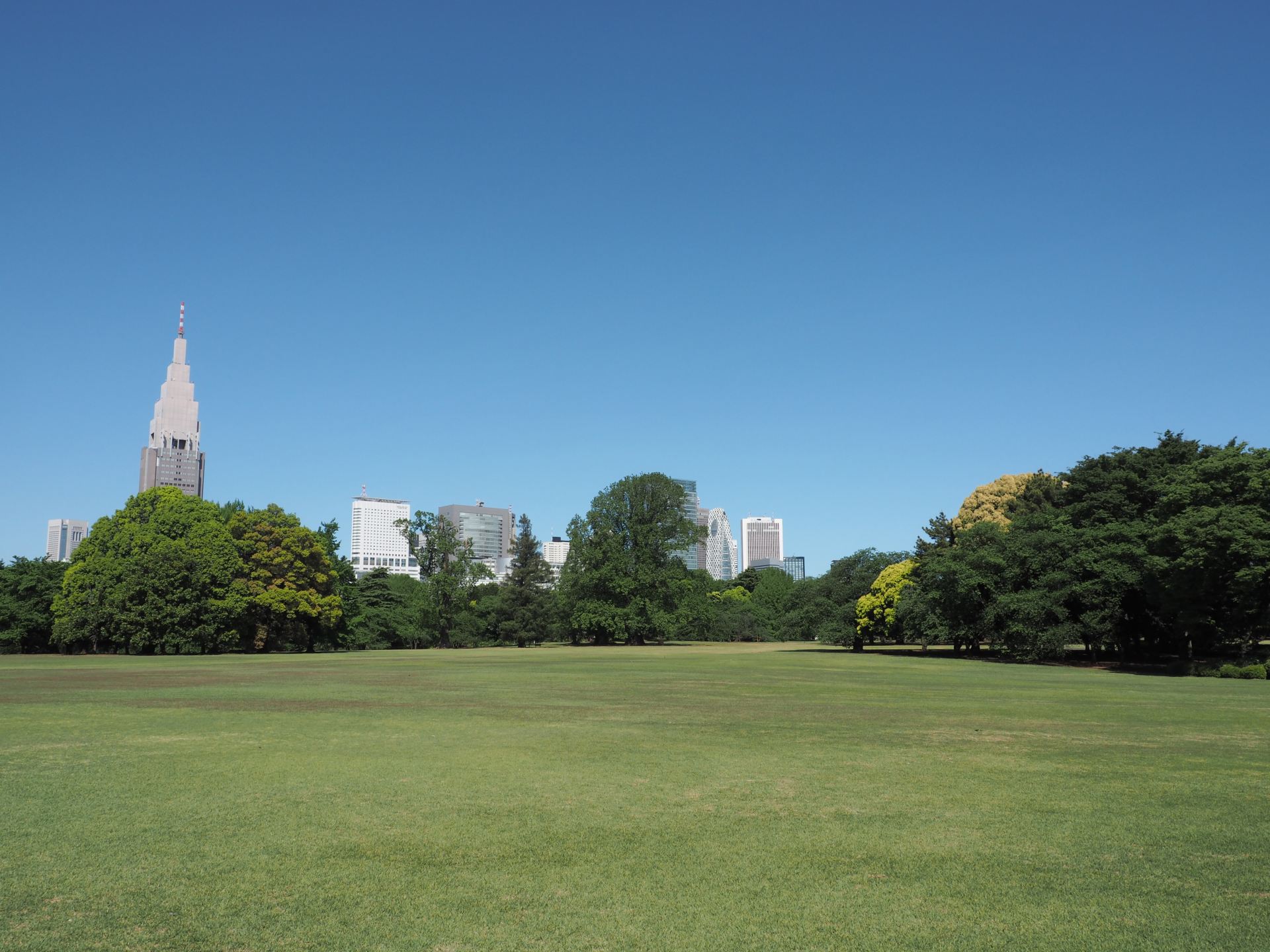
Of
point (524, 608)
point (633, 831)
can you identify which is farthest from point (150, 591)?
point (633, 831)

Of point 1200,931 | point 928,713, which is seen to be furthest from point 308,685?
point 1200,931

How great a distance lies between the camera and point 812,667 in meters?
42.6

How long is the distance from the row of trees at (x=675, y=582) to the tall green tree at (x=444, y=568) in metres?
0.21

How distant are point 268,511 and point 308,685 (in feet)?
139

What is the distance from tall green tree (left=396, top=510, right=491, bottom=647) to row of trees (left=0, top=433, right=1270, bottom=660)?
213mm

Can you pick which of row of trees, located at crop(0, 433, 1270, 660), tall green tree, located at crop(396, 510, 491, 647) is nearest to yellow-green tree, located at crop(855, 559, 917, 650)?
row of trees, located at crop(0, 433, 1270, 660)

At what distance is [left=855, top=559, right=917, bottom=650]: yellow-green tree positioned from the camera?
63688 mm

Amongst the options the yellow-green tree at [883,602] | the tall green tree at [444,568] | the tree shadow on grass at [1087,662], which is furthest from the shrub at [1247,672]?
the tall green tree at [444,568]

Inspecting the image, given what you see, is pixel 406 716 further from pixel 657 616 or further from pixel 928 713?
pixel 657 616

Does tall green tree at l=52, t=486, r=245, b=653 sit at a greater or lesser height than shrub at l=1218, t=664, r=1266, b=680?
greater

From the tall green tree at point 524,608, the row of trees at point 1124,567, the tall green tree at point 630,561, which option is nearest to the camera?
the row of trees at point 1124,567

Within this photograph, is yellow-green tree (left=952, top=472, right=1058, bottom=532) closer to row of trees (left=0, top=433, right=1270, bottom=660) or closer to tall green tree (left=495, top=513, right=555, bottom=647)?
row of trees (left=0, top=433, right=1270, bottom=660)

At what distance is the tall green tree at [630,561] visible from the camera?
83.9 m

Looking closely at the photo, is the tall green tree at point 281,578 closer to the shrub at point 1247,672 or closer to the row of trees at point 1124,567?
the row of trees at point 1124,567
